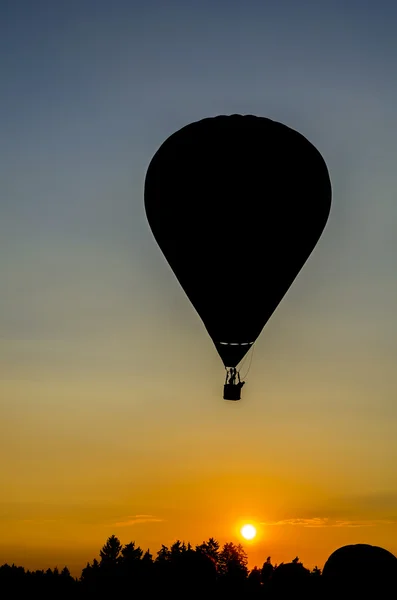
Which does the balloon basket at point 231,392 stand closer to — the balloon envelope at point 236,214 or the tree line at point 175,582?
the balloon envelope at point 236,214

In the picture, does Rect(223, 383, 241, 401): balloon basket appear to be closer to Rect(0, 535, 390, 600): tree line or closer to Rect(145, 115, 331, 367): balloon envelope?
Rect(145, 115, 331, 367): balloon envelope

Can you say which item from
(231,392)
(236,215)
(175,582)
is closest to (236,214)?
(236,215)

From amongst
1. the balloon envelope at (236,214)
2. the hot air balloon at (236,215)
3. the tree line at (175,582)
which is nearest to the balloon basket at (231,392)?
the hot air balloon at (236,215)

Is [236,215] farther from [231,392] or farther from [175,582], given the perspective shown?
[175,582]

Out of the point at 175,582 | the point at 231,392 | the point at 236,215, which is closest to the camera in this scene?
the point at 231,392

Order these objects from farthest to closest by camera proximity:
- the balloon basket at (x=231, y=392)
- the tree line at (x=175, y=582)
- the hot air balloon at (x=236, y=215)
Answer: the tree line at (x=175, y=582) < the hot air balloon at (x=236, y=215) < the balloon basket at (x=231, y=392)

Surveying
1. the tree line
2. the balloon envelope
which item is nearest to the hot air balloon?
the balloon envelope
